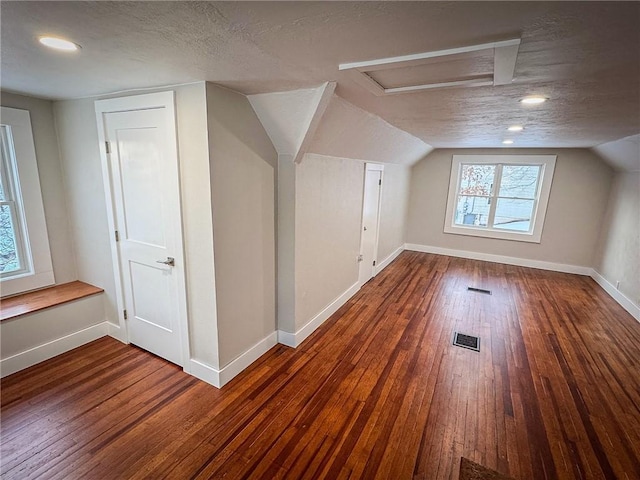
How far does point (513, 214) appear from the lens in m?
5.79

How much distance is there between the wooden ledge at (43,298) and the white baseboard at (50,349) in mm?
332

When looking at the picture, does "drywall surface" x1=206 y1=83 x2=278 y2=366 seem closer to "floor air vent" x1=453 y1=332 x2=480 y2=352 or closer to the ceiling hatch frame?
the ceiling hatch frame

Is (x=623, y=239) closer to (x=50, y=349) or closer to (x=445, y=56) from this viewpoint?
(x=445, y=56)

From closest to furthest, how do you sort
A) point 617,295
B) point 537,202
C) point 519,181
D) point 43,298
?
point 43,298 < point 617,295 < point 537,202 < point 519,181

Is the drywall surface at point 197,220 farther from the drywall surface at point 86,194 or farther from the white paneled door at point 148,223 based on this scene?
the drywall surface at point 86,194

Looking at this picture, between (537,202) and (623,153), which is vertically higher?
(623,153)

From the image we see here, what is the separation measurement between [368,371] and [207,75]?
248cm

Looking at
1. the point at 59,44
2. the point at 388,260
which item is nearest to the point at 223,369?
the point at 59,44

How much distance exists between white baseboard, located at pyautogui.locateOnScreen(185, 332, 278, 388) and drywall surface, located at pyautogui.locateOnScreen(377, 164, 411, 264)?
3032 millimetres

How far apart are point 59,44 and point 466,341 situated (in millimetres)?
3736

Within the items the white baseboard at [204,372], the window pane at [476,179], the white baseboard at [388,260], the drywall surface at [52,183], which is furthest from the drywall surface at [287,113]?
the window pane at [476,179]

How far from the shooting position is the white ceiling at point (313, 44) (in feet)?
3.24

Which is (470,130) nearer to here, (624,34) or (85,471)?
(624,34)

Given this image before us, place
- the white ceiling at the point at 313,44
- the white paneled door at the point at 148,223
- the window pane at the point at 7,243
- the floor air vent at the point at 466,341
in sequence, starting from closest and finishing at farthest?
1. the white ceiling at the point at 313,44
2. the white paneled door at the point at 148,223
3. the window pane at the point at 7,243
4. the floor air vent at the point at 466,341
